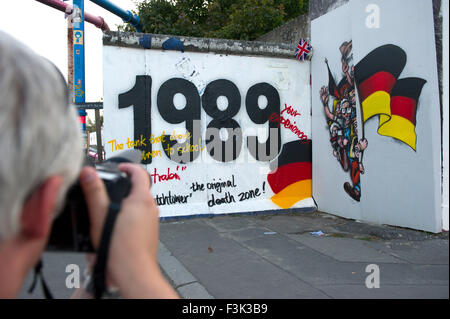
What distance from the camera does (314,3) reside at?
669cm

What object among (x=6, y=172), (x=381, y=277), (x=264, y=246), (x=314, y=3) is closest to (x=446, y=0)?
(x=314, y=3)

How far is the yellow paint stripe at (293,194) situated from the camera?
667 centimetres

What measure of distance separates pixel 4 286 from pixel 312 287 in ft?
9.49

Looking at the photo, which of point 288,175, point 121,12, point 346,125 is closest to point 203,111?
point 288,175

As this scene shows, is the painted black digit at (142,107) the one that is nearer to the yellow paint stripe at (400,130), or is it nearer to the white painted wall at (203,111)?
the white painted wall at (203,111)

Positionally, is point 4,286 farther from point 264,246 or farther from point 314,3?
point 314,3

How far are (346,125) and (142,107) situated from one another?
3.57m

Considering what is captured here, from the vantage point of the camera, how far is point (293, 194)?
22.3 feet

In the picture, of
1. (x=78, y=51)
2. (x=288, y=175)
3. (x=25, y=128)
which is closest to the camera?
(x=25, y=128)

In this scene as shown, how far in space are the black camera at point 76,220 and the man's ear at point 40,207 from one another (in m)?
0.15

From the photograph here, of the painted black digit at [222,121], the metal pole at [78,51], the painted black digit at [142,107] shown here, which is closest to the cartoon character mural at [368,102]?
the painted black digit at [222,121]

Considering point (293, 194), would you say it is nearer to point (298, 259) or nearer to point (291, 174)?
point (291, 174)

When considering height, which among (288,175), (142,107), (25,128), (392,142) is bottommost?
(288,175)
